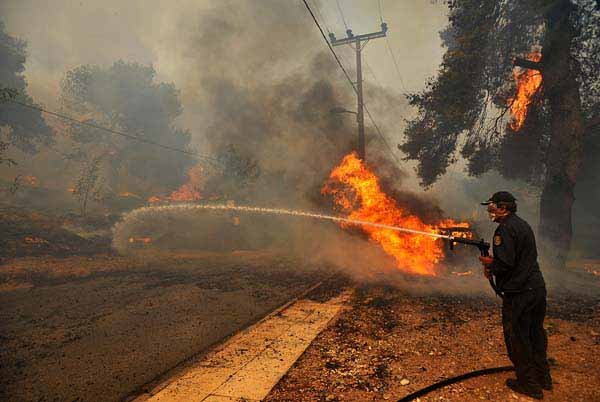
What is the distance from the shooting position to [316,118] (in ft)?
77.2

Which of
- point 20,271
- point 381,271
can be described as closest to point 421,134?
point 381,271

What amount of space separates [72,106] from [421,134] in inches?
1873

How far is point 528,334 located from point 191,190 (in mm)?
39536

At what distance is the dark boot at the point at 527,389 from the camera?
3701 mm

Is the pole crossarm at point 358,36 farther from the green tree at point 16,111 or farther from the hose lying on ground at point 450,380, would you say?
the green tree at point 16,111

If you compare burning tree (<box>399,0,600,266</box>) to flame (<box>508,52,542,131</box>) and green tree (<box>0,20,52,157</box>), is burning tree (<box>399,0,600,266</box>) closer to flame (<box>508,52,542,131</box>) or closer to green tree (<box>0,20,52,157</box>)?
flame (<box>508,52,542,131</box>)

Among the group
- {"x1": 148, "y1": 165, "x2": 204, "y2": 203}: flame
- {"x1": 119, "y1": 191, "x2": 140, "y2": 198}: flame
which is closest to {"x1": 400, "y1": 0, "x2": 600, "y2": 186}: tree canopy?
{"x1": 148, "y1": 165, "x2": 204, "y2": 203}: flame

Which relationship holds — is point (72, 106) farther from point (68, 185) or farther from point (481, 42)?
point (481, 42)

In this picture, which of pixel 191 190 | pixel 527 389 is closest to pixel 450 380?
pixel 527 389

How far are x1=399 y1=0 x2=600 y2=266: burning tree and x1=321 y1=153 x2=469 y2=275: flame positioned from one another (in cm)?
393

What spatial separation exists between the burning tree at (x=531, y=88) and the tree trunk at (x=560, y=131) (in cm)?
3

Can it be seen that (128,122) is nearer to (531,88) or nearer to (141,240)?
(141,240)

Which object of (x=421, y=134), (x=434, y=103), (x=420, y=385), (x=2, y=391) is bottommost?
(x=2, y=391)

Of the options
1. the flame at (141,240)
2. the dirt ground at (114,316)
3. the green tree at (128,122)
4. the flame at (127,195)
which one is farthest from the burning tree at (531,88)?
the green tree at (128,122)
